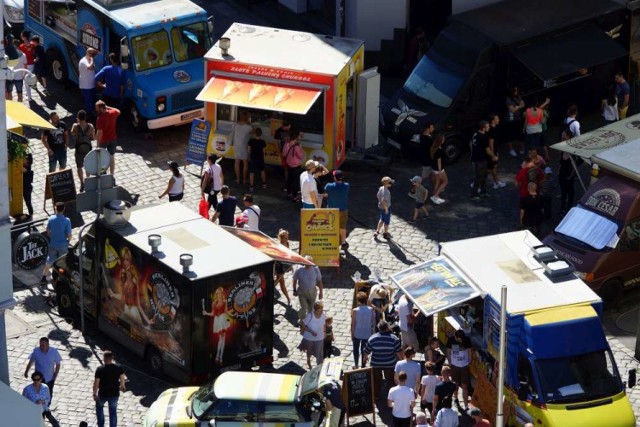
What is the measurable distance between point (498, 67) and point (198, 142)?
20.7 feet

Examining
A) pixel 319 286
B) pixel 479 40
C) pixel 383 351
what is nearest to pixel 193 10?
pixel 479 40

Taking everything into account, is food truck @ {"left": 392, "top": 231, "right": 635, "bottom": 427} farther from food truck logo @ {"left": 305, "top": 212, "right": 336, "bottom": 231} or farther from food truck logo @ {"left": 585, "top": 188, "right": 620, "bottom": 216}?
food truck logo @ {"left": 305, "top": 212, "right": 336, "bottom": 231}

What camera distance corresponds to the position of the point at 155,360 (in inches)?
981

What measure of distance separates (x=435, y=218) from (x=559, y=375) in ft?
25.3

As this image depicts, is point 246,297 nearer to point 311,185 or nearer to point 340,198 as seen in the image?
point 340,198

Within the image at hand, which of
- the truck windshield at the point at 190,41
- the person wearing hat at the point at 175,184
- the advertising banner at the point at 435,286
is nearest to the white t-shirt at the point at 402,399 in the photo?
the advertising banner at the point at 435,286

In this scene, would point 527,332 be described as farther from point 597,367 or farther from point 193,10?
point 193,10

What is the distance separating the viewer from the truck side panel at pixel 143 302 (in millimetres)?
24094

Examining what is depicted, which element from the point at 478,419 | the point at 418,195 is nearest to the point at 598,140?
the point at 418,195

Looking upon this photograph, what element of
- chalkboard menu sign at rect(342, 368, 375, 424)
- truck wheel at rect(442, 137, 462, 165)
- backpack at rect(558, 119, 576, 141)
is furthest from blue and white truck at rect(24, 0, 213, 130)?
chalkboard menu sign at rect(342, 368, 375, 424)

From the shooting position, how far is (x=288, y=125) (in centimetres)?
3084

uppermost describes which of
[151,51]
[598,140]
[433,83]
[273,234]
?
[598,140]

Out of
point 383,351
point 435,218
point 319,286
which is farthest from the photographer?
point 435,218

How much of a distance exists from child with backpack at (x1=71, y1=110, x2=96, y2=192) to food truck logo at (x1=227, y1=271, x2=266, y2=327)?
7410 mm
